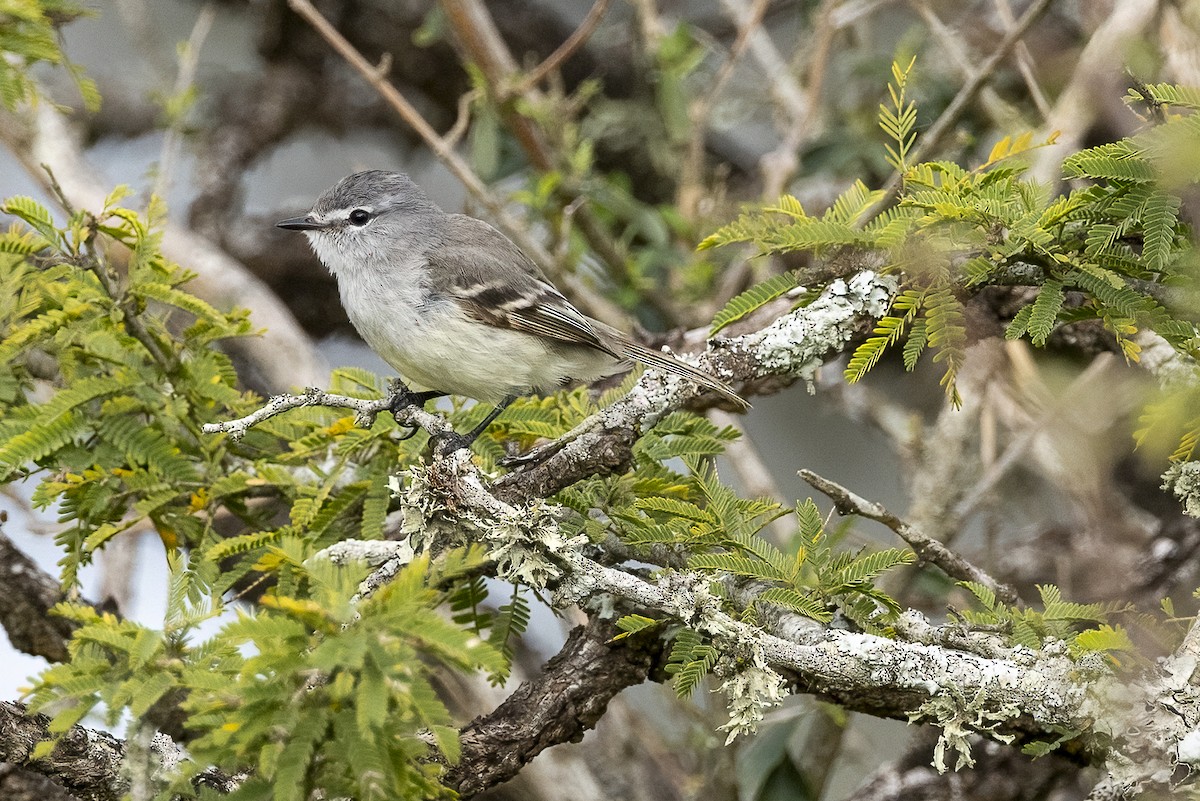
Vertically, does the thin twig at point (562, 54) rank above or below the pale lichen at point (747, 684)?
above

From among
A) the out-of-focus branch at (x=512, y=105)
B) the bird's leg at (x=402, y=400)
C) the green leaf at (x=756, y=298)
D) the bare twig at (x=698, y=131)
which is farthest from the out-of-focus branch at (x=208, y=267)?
the green leaf at (x=756, y=298)

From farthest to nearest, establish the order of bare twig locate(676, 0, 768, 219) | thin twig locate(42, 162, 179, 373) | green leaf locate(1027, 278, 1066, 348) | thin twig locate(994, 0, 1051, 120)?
bare twig locate(676, 0, 768, 219) → thin twig locate(994, 0, 1051, 120) → thin twig locate(42, 162, 179, 373) → green leaf locate(1027, 278, 1066, 348)

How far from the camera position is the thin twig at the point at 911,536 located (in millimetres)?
2686

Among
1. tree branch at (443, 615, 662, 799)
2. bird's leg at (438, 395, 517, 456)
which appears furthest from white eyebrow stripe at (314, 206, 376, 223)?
tree branch at (443, 615, 662, 799)

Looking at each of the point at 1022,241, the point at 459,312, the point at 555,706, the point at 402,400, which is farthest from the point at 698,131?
the point at 555,706

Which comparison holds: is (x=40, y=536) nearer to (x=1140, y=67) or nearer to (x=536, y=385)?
(x=536, y=385)

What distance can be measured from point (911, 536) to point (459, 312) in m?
1.51

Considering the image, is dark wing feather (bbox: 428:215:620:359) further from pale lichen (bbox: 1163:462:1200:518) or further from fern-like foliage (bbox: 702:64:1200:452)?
pale lichen (bbox: 1163:462:1200:518)

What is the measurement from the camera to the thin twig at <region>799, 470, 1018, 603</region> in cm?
269

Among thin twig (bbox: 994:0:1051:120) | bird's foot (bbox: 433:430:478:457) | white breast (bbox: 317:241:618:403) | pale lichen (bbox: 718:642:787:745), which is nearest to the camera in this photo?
pale lichen (bbox: 718:642:787:745)

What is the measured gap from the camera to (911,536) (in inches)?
107

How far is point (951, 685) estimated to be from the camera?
90.7 inches

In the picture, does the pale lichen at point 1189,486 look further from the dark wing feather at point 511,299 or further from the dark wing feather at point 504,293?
→ the dark wing feather at point 504,293

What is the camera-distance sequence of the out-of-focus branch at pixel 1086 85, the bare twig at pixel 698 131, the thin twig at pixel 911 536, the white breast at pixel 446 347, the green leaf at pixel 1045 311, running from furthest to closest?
the bare twig at pixel 698 131 < the out-of-focus branch at pixel 1086 85 < the white breast at pixel 446 347 < the thin twig at pixel 911 536 < the green leaf at pixel 1045 311
